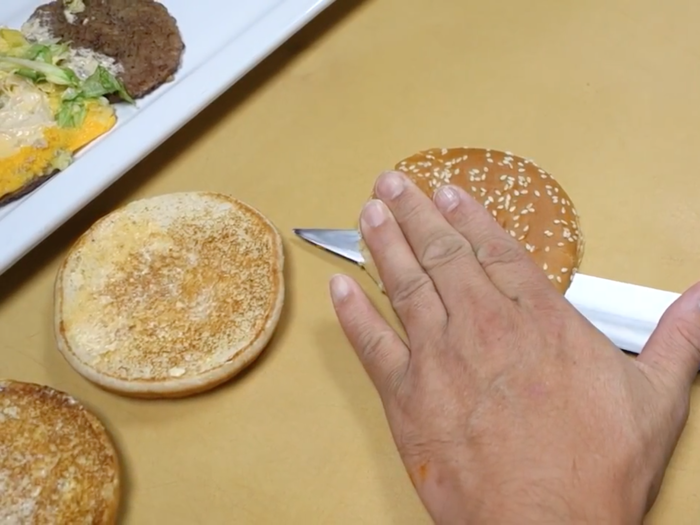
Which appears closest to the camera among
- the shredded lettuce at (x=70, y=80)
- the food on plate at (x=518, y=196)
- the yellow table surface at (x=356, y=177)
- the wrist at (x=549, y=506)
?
→ the wrist at (x=549, y=506)

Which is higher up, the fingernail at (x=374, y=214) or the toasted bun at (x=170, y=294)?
the fingernail at (x=374, y=214)

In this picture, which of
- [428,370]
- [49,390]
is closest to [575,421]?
[428,370]

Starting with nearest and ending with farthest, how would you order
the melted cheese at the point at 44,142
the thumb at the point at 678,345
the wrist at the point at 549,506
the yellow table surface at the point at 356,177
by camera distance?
1. the wrist at the point at 549,506
2. the thumb at the point at 678,345
3. the yellow table surface at the point at 356,177
4. the melted cheese at the point at 44,142

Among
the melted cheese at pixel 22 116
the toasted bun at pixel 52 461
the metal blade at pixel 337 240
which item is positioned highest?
the melted cheese at pixel 22 116

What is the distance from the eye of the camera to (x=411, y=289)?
135 cm

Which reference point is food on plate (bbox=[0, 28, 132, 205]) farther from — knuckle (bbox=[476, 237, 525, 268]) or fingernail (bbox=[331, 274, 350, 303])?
knuckle (bbox=[476, 237, 525, 268])

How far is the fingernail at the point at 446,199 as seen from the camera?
4.66 ft

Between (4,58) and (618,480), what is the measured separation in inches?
70.0

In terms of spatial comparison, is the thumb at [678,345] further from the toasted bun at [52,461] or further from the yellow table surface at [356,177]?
the toasted bun at [52,461]

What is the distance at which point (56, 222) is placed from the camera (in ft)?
5.15

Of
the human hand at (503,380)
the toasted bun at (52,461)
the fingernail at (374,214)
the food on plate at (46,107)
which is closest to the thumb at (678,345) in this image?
the human hand at (503,380)

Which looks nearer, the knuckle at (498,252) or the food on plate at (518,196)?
the knuckle at (498,252)

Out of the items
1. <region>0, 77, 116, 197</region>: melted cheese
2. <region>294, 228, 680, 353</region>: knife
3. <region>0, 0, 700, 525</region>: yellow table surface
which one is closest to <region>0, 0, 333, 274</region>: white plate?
<region>0, 77, 116, 197</region>: melted cheese

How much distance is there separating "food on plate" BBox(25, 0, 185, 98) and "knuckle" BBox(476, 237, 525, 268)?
1.07 m
